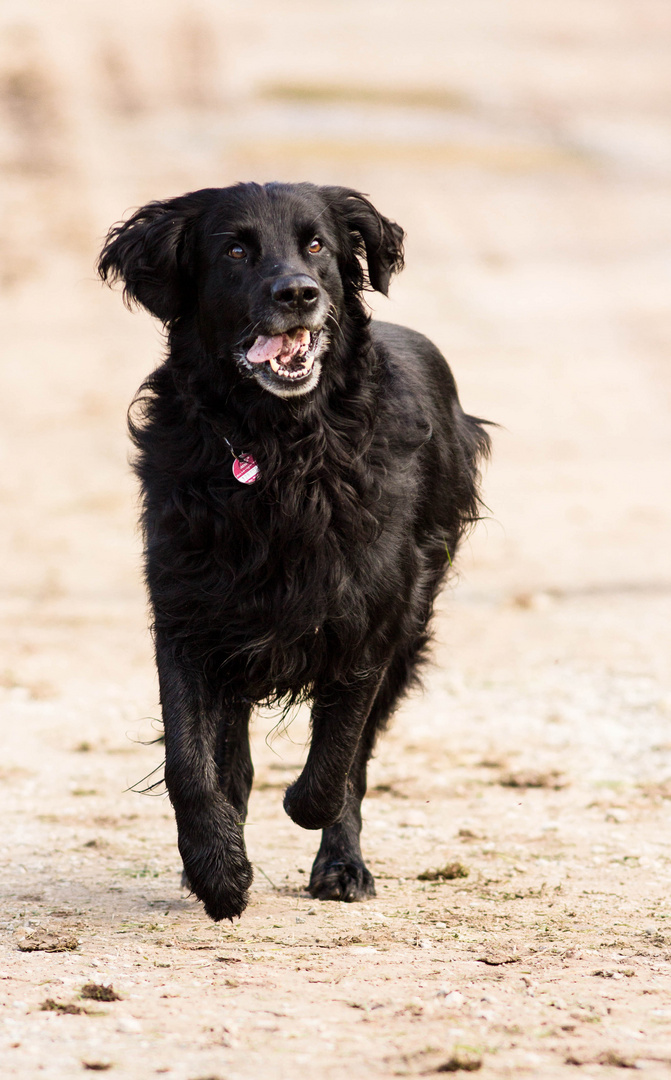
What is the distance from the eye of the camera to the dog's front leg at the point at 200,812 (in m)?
4.23

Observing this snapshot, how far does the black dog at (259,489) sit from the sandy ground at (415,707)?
0.63 metres

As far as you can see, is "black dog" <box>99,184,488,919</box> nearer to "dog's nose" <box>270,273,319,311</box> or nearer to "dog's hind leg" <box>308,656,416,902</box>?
"dog's nose" <box>270,273,319,311</box>

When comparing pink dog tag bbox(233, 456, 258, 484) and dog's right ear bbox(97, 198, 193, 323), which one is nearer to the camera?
pink dog tag bbox(233, 456, 258, 484)

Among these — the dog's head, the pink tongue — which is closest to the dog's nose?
the dog's head

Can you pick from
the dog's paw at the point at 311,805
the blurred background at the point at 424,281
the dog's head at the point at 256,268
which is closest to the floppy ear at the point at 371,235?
the dog's head at the point at 256,268

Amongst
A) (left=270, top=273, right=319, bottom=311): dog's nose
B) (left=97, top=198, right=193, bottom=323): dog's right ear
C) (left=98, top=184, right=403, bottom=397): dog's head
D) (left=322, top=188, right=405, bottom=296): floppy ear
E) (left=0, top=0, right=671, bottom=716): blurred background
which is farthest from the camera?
(left=0, top=0, right=671, bottom=716): blurred background

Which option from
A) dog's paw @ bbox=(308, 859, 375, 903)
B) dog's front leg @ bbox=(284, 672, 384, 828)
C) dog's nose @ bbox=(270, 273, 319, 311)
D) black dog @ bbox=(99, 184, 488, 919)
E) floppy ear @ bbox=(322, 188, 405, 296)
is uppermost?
floppy ear @ bbox=(322, 188, 405, 296)

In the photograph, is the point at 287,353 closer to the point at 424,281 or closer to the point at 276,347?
the point at 276,347

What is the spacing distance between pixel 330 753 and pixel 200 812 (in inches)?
20.8

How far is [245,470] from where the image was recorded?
4.39 m

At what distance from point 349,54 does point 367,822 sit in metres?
47.1

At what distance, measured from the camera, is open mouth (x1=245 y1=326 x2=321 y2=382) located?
4.27 metres

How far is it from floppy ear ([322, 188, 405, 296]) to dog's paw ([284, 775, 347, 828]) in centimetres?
174

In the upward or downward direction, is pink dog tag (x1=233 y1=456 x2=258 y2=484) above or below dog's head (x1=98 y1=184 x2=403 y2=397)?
below
